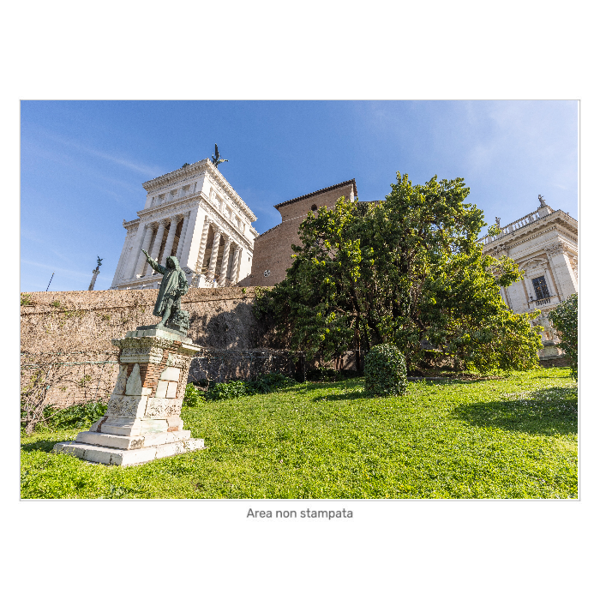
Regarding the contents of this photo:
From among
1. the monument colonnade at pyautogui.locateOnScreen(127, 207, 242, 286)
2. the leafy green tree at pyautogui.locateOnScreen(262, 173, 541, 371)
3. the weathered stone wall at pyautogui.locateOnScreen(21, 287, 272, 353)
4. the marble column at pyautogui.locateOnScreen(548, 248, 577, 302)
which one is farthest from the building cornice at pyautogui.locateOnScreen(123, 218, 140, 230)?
the marble column at pyautogui.locateOnScreen(548, 248, 577, 302)

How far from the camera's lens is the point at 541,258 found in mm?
22125

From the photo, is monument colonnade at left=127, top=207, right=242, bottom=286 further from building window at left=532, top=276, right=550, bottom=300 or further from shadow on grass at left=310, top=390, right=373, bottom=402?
building window at left=532, top=276, right=550, bottom=300

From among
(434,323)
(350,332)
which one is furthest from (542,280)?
(350,332)

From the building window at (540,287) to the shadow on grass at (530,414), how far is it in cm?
1806

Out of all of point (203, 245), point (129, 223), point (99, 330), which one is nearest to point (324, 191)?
point (203, 245)

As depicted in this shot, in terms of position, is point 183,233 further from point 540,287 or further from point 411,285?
point 540,287

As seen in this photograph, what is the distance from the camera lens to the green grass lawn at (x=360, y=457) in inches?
138

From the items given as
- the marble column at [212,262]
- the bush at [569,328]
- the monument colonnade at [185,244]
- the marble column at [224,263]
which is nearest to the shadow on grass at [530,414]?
the bush at [569,328]

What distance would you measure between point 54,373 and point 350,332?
9.78 m

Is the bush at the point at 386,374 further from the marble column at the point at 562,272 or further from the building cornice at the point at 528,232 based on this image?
the marble column at the point at 562,272

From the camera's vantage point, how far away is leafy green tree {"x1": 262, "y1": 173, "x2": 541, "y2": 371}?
11.5m

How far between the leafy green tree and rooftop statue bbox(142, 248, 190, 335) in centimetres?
664

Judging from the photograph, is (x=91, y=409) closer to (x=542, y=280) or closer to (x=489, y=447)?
(x=489, y=447)

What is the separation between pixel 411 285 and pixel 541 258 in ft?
54.6
